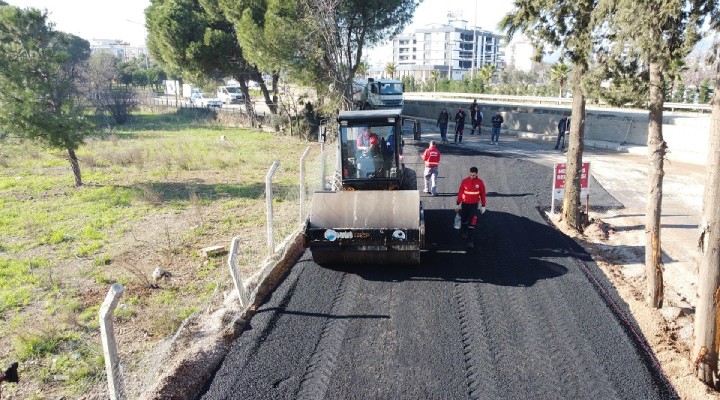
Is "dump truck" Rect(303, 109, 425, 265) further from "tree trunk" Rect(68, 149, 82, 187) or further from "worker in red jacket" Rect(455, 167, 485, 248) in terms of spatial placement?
"tree trunk" Rect(68, 149, 82, 187)

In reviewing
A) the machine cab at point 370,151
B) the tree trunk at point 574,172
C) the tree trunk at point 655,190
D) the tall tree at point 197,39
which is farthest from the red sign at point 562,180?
the tall tree at point 197,39

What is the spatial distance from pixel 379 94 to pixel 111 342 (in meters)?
28.4

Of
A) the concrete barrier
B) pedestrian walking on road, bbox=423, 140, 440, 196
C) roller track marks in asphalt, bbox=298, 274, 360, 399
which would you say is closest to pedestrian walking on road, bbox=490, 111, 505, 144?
the concrete barrier

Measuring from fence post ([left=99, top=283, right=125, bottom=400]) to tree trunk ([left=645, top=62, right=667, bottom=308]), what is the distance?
24.2 feet

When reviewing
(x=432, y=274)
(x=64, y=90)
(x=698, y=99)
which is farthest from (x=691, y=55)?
(x=698, y=99)

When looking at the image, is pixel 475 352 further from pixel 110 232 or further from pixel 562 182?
pixel 110 232

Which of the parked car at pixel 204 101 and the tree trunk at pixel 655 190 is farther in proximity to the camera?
the parked car at pixel 204 101

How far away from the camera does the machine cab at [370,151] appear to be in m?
10.2

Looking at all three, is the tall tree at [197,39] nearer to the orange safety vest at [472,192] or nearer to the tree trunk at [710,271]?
the orange safety vest at [472,192]

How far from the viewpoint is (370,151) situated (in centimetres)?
1028

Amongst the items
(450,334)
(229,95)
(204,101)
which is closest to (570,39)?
(450,334)

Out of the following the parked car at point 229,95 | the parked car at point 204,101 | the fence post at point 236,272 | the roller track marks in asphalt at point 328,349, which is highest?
the parked car at point 229,95

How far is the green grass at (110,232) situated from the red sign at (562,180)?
642 cm

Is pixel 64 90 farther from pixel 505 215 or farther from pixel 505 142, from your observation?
pixel 505 142
